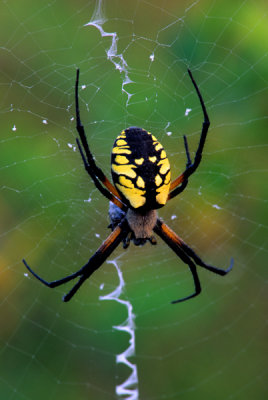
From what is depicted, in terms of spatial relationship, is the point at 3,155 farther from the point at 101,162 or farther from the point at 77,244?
the point at 77,244

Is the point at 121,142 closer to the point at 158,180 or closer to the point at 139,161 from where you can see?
the point at 139,161

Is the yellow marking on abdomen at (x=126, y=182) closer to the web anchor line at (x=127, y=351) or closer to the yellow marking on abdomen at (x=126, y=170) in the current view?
the yellow marking on abdomen at (x=126, y=170)

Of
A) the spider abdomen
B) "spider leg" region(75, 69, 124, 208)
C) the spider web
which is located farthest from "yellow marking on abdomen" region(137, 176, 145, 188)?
the spider web

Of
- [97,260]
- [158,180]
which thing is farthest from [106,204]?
[158,180]

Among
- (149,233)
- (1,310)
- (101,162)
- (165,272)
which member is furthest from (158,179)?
(1,310)

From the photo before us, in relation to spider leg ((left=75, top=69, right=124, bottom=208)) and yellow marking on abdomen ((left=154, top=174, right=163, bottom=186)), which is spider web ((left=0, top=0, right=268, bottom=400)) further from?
yellow marking on abdomen ((left=154, top=174, right=163, bottom=186))

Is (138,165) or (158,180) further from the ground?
(138,165)

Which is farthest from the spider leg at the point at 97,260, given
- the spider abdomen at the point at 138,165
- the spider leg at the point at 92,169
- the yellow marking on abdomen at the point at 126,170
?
the yellow marking on abdomen at the point at 126,170
